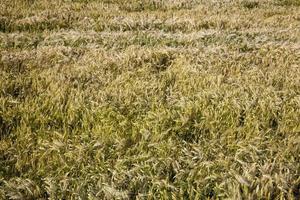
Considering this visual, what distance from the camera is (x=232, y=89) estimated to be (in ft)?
16.2

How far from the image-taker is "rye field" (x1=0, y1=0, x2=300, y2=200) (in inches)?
119

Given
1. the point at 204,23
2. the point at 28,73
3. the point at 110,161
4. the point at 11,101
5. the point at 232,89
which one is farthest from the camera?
the point at 204,23

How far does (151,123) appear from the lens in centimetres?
396

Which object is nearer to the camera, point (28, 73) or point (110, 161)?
point (110, 161)

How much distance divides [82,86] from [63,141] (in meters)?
1.51

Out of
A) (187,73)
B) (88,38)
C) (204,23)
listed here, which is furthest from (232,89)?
(204,23)

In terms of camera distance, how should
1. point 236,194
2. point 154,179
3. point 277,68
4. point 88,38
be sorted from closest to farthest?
point 236,194 < point 154,179 < point 277,68 < point 88,38

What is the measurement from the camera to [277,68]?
601cm

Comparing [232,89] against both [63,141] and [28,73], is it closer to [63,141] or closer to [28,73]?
[63,141]

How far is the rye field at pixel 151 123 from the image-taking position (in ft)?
9.93

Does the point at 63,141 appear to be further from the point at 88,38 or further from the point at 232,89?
the point at 88,38

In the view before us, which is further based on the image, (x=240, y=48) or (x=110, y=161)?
(x=240, y=48)

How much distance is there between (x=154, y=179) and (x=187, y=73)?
271 cm

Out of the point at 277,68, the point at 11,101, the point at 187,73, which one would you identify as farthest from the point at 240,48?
the point at 11,101
